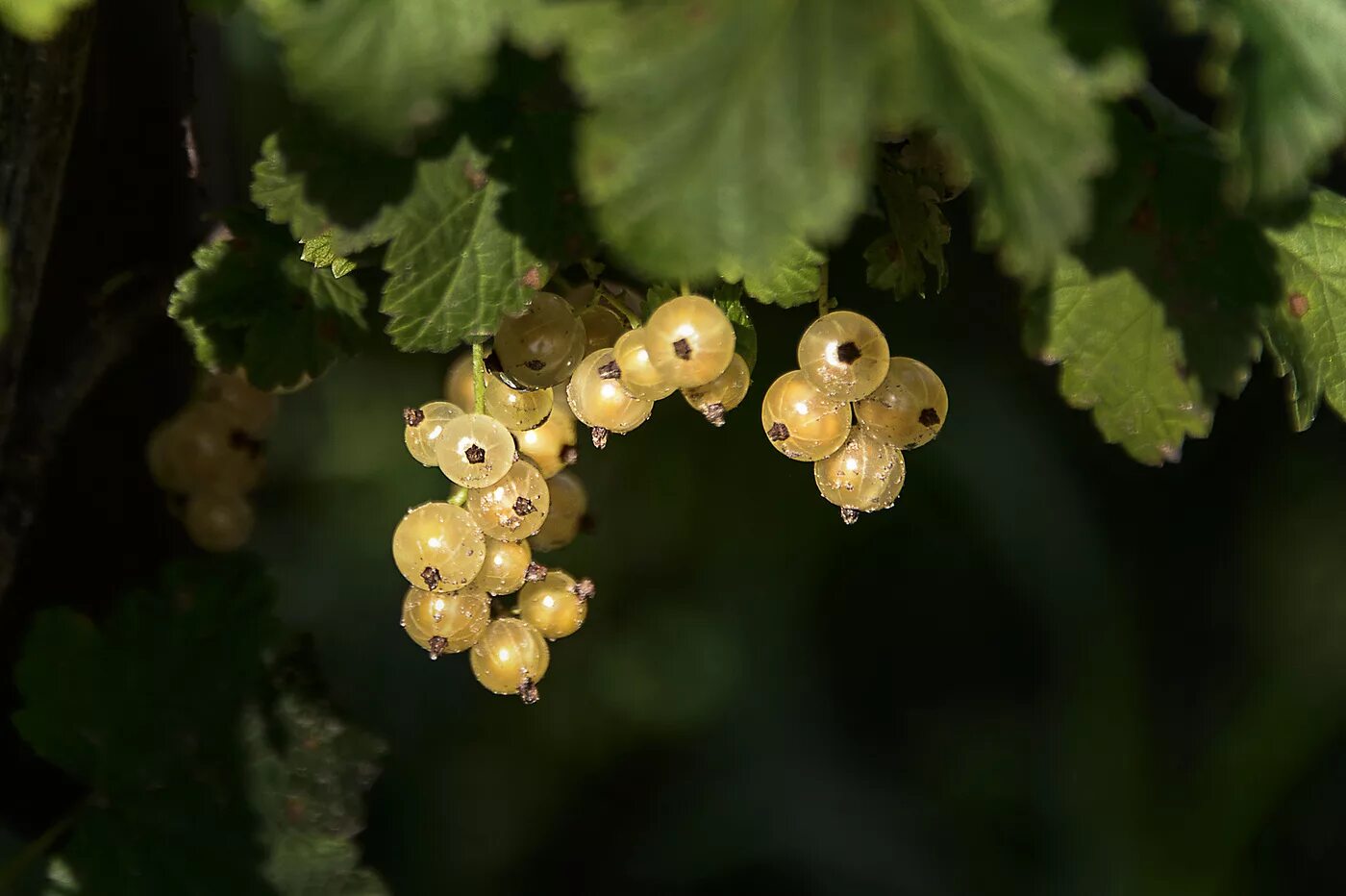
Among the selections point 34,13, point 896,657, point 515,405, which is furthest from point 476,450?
point 896,657

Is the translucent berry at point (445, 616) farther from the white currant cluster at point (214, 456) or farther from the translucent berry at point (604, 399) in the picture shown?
the white currant cluster at point (214, 456)

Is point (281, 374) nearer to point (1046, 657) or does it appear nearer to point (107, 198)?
point (107, 198)

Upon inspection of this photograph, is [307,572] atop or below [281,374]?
below

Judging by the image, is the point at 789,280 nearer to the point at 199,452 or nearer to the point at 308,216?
the point at 308,216

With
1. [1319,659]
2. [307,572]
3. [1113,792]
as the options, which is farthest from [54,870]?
[1319,659]

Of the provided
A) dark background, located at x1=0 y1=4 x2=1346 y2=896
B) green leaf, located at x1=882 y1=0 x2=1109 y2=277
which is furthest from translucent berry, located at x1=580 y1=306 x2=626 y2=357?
dark background, located at x1=0 y1=4 x2=1346 y2=896

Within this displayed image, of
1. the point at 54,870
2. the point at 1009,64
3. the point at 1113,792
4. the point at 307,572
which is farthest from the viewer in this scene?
the point at 1113,792
